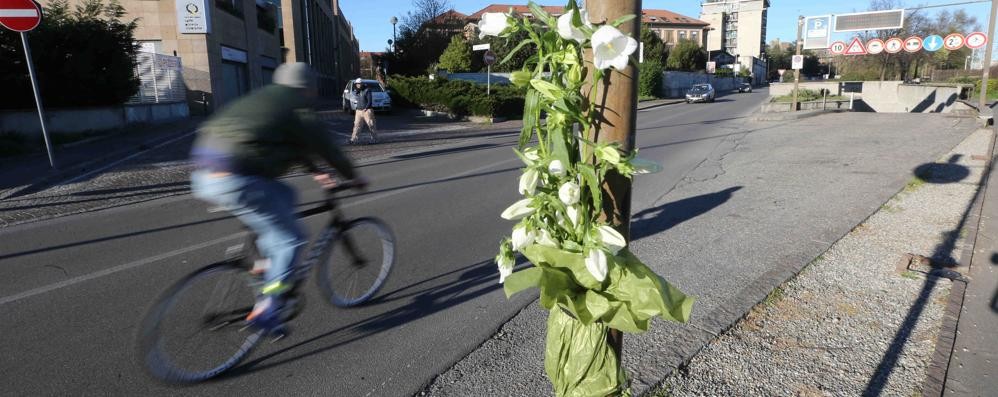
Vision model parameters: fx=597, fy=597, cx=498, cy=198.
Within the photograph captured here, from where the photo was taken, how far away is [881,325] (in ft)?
12.1

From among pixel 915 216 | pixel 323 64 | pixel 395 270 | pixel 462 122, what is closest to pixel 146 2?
pixel 462 122

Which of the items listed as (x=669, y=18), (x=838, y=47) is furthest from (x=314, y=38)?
(x=669, y=18)

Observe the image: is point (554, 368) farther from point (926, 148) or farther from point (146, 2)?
point (146, 2)

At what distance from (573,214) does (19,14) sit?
11588 millimetres

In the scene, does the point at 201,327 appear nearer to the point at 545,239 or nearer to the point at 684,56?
the point at 545,239

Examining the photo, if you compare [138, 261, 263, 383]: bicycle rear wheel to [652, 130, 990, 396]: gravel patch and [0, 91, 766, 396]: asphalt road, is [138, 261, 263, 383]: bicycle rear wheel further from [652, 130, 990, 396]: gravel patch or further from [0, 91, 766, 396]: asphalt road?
[652, 130, 990, 396]: gravel patch

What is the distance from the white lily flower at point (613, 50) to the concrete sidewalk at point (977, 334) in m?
2.78

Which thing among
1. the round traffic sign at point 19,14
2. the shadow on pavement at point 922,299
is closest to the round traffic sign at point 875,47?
the shadow on pavement at point 922,299

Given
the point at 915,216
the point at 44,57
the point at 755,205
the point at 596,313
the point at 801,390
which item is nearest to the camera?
the point at 596,313

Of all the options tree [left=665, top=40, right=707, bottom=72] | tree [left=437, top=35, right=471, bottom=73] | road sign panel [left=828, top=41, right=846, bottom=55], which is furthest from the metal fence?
tree [left=665, top=40, right=707, bottom=72]

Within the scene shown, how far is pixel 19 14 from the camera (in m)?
9.51

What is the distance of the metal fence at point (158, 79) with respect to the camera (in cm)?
2003

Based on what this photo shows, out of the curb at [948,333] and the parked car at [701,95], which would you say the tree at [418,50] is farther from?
the curb at [948,333]

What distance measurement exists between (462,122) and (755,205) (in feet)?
56.8
